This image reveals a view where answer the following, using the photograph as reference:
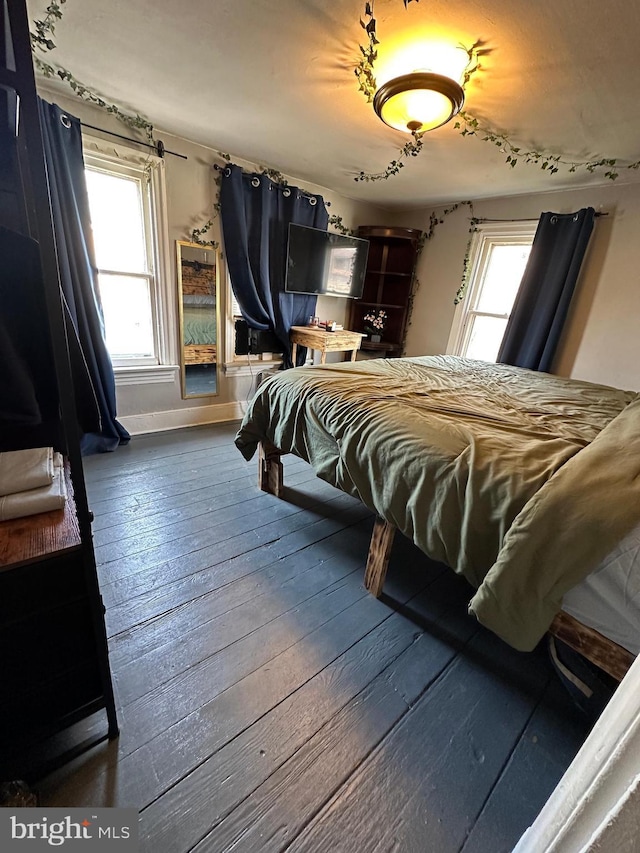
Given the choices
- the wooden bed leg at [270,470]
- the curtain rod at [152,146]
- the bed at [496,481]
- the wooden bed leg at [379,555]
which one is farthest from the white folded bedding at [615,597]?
the curtain rod at [152,146]

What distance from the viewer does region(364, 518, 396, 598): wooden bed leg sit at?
1498 mm

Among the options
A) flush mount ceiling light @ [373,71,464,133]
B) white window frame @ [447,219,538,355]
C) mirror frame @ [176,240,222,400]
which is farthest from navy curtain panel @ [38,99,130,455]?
white window frame @ [447,219,538,355]

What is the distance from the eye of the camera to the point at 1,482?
94 centimetres

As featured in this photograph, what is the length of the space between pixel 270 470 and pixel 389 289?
10.5ft

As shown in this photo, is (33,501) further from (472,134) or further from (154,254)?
(472,134)

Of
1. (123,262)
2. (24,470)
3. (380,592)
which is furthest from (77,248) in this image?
(380,592)

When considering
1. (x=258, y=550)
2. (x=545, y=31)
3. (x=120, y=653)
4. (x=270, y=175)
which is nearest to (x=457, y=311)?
(x=270, y=175)

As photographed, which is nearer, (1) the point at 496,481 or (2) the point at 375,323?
(1) the point at 496,481

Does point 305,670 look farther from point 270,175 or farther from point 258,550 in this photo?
point 270,175

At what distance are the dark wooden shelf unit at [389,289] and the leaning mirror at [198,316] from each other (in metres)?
1.86

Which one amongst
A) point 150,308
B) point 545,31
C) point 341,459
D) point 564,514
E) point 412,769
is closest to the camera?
point 564,514

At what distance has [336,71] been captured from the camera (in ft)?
5.53

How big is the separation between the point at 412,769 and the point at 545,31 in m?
2.58

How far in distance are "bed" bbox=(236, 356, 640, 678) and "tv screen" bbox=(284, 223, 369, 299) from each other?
185 cm
